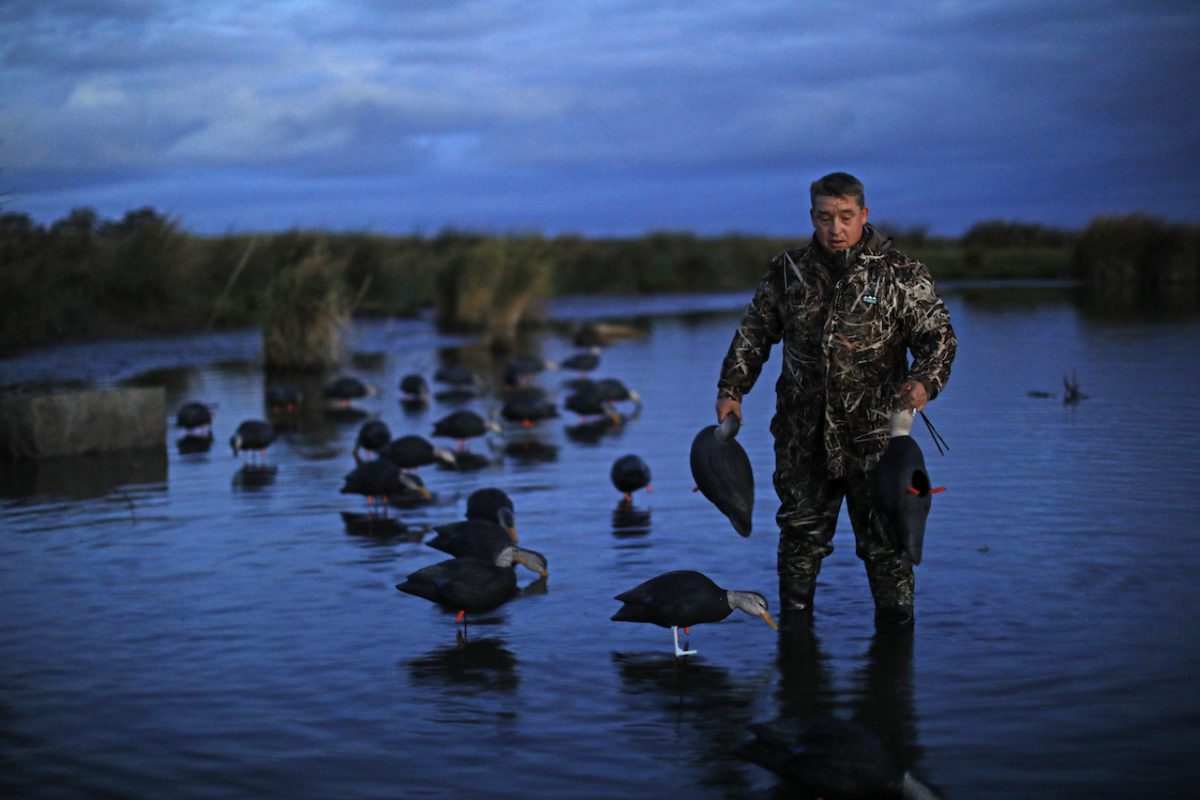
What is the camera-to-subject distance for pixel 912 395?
5.94 meters

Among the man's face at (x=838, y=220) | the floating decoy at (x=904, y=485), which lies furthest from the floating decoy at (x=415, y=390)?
the floating decoy at (x=904, y=485)

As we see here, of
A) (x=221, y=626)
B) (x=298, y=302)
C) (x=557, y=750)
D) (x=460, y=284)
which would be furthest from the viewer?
(x=460, y=284)

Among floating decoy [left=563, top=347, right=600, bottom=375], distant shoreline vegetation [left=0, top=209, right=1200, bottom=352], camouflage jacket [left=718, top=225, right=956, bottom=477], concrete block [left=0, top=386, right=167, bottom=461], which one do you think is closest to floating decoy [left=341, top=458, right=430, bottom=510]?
concrete block [left=0, top=386, right=167, bottom=461]

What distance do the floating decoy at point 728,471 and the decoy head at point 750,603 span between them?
312 millimetres

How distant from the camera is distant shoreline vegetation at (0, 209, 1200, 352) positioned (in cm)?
2344

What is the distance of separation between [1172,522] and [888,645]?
3481 mm

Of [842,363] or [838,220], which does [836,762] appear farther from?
[838,220]

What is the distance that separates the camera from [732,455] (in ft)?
21.4

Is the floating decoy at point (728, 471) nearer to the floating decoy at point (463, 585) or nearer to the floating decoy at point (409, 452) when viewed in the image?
the floating decoy at point (463, 585)

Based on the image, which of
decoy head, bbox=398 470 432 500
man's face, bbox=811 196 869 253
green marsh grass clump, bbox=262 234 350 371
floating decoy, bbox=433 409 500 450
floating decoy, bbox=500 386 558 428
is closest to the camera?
man's face, bbox=811 196 869 253

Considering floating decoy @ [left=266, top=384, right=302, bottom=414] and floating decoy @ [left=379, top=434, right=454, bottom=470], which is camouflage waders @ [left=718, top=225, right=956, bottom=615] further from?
floating decoy @ [left=266, top=384, right=302, bottom=414]

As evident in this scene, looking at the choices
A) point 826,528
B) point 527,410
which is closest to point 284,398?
point 527,410

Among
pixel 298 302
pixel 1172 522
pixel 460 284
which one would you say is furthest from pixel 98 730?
pixel 460 284

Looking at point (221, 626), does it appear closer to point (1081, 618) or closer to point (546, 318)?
point (1081, 618)
